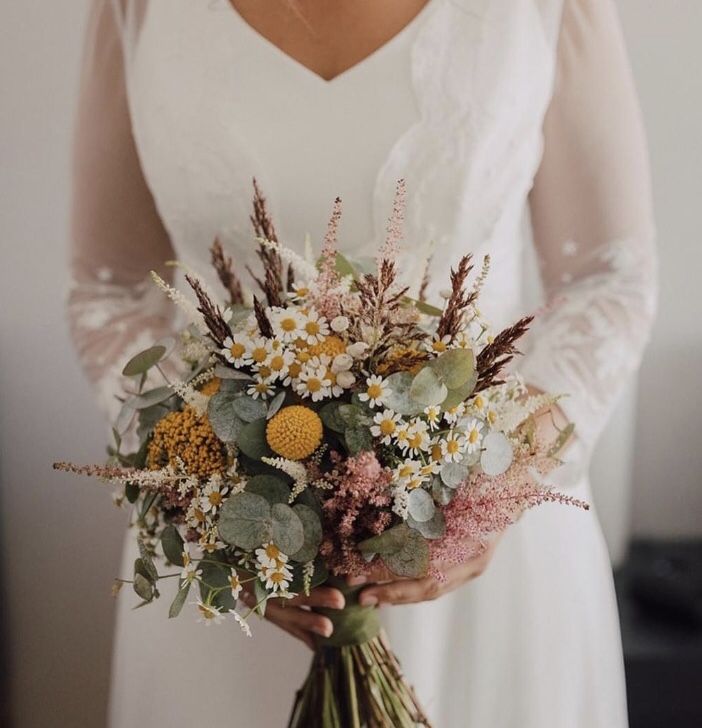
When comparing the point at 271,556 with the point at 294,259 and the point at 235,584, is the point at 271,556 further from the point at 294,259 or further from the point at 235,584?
the point at 294,259

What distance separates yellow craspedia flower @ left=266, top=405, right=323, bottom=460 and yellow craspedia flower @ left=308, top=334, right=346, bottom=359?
39 mm

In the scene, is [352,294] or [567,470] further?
[567,470]

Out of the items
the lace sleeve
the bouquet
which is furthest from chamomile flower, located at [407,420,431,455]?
the lace sleeve

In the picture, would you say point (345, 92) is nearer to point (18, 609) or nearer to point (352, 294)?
point (352, 294)

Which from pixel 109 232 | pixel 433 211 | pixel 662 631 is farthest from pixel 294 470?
pixel 662 631

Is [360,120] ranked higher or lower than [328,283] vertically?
higher

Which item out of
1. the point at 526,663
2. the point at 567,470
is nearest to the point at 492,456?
the point at 567,470

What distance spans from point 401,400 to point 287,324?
9 centimetres

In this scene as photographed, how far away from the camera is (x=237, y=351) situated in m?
0.53

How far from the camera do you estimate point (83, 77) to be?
2.84 ft

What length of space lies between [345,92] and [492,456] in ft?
1.41

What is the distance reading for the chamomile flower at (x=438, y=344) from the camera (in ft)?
1.69

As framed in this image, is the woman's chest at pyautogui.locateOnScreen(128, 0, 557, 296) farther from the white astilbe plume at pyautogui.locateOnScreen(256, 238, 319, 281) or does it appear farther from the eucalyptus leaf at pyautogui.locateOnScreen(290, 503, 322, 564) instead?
the eucalyptus leaf at pyautogui.locateOnScreen(290, 503, 322, 564)

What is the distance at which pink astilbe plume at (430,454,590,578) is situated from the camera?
54 centimetres
